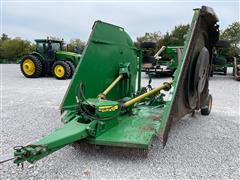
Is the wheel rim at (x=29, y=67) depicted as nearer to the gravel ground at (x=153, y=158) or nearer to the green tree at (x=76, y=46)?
the green tree at (x=76, y=46)

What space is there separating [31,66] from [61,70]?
143cm

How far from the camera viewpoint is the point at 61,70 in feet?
31.8

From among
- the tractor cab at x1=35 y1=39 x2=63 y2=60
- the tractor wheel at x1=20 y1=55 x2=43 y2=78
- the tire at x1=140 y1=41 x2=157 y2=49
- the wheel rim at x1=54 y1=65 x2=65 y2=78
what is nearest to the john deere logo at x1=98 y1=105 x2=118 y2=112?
the tire at x1=140 y1=41 x2=157 y2=49

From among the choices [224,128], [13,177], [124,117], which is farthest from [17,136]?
[224,128]

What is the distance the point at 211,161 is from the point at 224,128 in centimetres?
124

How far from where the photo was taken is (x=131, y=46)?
4051 mm

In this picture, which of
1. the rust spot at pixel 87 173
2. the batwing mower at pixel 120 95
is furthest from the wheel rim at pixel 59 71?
the rust spot at pixel 87 173

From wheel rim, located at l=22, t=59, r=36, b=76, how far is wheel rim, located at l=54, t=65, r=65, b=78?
1.04 metres

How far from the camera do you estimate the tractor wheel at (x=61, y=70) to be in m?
9.57

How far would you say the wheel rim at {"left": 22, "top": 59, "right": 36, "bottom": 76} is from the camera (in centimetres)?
1006

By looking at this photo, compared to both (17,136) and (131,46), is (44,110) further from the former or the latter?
(131,46)

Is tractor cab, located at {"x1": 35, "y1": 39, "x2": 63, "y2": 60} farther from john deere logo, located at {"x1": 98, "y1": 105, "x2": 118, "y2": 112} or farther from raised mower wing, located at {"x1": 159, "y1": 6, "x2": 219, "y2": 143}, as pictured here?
john deere logo, located at {"x1": 98, "y1": 105, "x2": 118, "y2": 112}

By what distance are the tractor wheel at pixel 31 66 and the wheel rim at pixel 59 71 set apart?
798 mm

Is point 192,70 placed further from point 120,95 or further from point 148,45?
point 148,45
